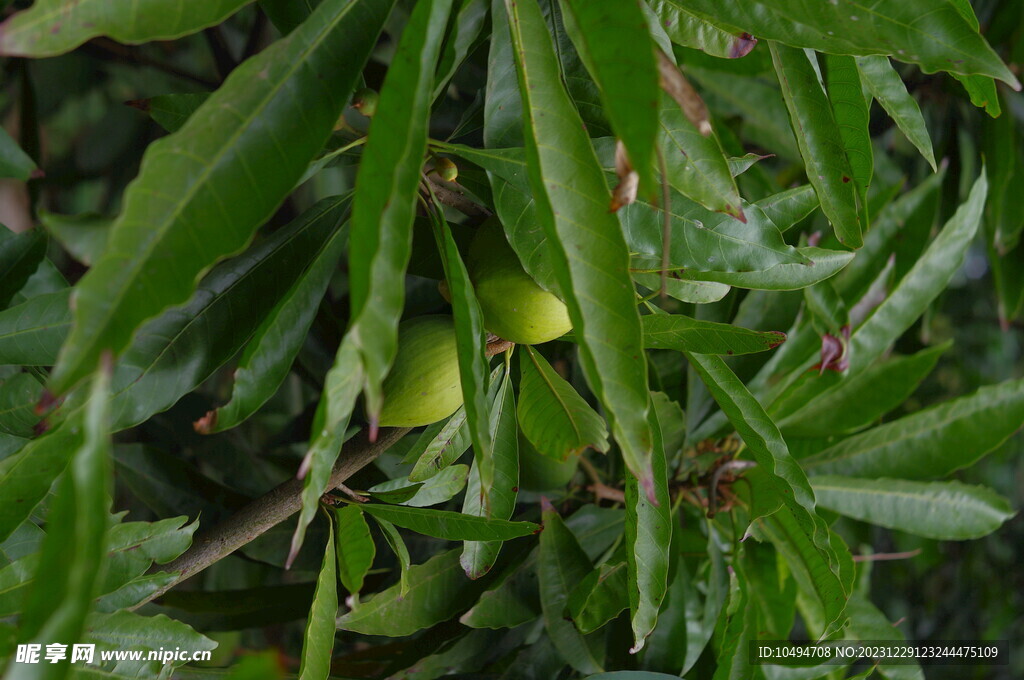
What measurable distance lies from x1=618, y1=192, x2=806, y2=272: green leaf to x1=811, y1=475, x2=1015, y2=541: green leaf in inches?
19.8

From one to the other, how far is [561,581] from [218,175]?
1.71ft

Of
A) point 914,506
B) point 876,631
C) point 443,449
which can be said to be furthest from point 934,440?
point 443,449

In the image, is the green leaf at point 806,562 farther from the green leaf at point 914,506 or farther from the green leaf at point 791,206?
the green leaf at point 791,206

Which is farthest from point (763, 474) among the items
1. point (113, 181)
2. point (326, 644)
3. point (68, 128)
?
point (68, 128)

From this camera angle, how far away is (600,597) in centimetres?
67

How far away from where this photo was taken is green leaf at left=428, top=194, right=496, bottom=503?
Result: 1.34 ft

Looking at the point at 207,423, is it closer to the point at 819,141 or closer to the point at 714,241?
the point at 714,241

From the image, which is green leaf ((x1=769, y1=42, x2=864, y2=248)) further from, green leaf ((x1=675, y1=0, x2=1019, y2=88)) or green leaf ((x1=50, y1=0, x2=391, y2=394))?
green leaf ((x1=50, y1=0, x2=391, y2=394))

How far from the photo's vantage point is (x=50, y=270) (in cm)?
63

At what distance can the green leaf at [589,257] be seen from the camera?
377 millimetres

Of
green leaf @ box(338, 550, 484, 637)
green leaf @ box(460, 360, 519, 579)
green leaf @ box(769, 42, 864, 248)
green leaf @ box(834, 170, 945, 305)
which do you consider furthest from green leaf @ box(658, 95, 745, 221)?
green leaf @ box(834, 170, 945, 305)

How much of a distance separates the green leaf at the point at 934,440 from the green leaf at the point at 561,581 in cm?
39

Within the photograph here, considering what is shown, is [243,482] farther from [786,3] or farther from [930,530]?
[930,530]

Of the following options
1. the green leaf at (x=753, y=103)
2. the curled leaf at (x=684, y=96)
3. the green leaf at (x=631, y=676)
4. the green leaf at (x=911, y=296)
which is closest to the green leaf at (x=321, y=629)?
the green leaf at (x=631, y=676)
